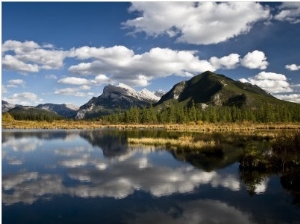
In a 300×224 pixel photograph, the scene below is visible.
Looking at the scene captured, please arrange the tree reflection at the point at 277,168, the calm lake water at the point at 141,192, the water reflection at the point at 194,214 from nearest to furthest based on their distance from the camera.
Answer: the water reflection at the point at 194,214 → the calm lake water at the point at 141,192 → the tree reflection at the point at 277,168

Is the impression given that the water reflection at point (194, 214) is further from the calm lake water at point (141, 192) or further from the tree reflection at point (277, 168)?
the tree reflection at point (277, 168)

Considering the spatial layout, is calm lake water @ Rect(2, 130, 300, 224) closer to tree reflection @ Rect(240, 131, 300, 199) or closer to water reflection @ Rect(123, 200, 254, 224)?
water reflection @ Rect(123, 200, 254, 224)

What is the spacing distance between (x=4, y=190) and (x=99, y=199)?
36.3 ft

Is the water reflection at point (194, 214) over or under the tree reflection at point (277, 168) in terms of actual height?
under

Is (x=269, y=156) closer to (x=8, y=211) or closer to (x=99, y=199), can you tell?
(x=99, y=199)

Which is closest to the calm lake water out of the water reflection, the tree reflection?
the water reflection

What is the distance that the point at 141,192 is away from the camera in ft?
104

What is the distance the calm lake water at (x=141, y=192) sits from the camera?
80.8 feet

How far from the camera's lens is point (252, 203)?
27.8 meters

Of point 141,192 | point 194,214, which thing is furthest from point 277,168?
point 194,214

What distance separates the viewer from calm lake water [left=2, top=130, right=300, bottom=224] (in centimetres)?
2462

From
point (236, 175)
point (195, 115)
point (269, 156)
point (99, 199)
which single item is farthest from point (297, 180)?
point (195, 115)

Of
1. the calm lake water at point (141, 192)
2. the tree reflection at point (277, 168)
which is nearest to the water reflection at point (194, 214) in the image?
the calm lake water at point (141, 192)

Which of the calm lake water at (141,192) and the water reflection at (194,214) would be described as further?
the calm lake water at (141,192)
